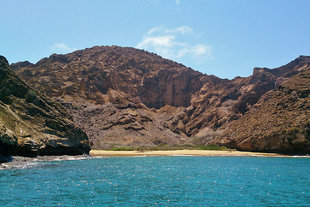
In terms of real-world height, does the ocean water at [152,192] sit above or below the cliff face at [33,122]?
below

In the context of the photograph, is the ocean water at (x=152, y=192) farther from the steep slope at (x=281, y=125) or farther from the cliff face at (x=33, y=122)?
the steep slope at (x=281, y=125)

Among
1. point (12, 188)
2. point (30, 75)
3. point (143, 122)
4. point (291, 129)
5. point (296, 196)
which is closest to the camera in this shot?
point (296, 196)

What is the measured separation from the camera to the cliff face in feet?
196

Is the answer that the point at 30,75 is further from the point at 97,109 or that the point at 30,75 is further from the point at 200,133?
the point at 200,133

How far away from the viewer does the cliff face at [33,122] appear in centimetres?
5975

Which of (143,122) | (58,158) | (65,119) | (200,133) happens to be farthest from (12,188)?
(200,133)

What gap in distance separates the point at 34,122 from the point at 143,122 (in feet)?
345

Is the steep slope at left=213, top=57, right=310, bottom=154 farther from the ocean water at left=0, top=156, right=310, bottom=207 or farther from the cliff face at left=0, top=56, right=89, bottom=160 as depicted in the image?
the cliff face at left=0, top=56, right=89, bottom=160

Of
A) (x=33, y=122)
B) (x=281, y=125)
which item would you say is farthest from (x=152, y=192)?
(x=281, y=125)

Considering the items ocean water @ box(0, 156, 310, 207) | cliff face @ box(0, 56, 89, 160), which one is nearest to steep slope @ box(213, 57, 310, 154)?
ocean water @ box(0, 156, 310, 207)

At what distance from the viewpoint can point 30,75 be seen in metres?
200

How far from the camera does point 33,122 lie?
6781cm

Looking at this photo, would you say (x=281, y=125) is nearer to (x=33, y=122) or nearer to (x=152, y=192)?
(x=33, y=122)

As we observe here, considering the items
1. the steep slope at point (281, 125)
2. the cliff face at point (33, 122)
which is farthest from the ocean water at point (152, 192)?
the steep slope at point (281, 125)
